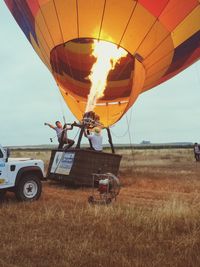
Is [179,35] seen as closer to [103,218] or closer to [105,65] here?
[105,65]

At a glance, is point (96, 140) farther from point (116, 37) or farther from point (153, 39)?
point (153, 39)

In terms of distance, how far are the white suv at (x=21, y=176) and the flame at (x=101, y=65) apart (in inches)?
217

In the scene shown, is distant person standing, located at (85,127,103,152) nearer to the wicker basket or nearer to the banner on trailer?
the wicker basket

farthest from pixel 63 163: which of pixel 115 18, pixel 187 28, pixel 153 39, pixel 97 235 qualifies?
pixel 97 235

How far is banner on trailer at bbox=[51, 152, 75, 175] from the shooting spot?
14641mm

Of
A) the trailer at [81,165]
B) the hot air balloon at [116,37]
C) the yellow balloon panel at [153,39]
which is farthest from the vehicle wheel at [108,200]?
the yellow balloon panel at [153,39]

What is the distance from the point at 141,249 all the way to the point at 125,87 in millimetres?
13324

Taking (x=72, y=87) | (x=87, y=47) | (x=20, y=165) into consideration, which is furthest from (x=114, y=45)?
(x=20, y=165)

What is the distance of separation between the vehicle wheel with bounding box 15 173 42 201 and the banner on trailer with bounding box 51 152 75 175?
245 cm

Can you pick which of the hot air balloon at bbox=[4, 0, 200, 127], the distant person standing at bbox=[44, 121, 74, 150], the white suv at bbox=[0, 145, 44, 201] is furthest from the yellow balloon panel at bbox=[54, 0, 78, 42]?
the white suv at bbox=[0, 145, 44, 201]

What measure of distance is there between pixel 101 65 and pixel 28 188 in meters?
7.23

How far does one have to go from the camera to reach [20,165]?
11836 mm

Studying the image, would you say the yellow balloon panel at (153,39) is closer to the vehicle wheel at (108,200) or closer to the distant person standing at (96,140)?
the distant person standing at (96,140)

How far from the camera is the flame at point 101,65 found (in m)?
16.6
